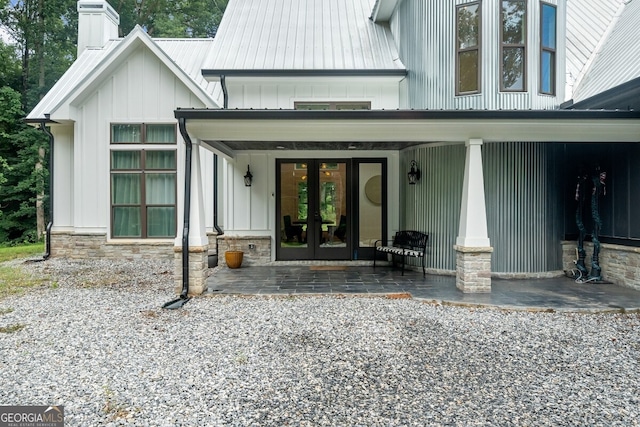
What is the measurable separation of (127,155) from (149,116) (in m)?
1.26

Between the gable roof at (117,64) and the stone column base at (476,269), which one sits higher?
the gable roof at (117,64)

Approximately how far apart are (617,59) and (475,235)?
205 inches

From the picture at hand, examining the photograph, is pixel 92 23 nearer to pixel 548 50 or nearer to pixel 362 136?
pixel 362 136

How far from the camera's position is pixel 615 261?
23.2 ft

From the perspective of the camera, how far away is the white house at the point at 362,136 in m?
6.39

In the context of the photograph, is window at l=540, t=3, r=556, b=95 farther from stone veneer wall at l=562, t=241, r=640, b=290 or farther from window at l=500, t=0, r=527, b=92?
stone veneer wall at l=562, t=241, r=640, b=290

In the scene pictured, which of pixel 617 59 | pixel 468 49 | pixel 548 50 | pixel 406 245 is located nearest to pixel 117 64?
pixel 468 49

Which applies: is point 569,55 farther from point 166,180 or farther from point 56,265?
point 56,265

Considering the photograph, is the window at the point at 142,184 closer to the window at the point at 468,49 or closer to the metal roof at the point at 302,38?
the metal roof at the point at 302,38

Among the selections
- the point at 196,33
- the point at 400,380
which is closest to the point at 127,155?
the point at 400,380

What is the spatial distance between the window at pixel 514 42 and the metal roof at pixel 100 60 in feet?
23.7

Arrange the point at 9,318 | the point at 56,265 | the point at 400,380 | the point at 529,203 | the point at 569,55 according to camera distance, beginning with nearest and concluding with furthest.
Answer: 1. the point at 400,380
2. the point at 9,318
3. the point at 529,203
4. the point at 569,55
5. the point at 56,265

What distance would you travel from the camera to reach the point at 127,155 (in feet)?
33.8

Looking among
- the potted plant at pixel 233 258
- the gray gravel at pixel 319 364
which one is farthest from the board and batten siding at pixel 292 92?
the gray gravel at pixel 319 364
